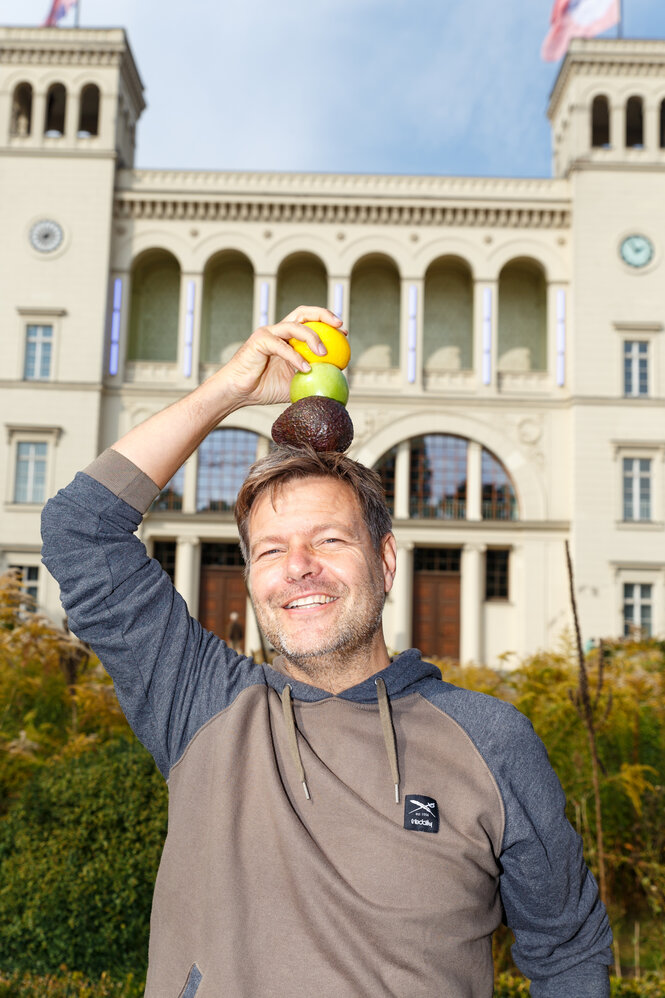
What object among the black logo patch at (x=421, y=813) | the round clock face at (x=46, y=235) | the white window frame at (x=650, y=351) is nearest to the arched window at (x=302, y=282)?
the round clock face at (x=46, y=235)

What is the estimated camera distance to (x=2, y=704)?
30.1 feet

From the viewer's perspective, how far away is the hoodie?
1.66 metres

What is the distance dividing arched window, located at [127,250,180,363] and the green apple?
28668 mm

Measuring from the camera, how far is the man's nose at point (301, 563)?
2.01 metres

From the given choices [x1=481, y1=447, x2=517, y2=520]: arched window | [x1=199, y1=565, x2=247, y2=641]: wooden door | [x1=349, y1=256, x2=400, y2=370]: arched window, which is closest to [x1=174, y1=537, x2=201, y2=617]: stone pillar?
[x1=199, y1=565, x2=247, y2=641]: wooden door

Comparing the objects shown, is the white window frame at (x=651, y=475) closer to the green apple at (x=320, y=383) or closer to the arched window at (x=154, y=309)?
the arched window at (x=154, y=309)

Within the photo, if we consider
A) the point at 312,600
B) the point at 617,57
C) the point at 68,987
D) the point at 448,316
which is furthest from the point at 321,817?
the point at 617,57

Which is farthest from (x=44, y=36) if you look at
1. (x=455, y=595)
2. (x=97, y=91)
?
(x=455, y=595)

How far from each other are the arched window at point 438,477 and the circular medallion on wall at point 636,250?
7.69 meters

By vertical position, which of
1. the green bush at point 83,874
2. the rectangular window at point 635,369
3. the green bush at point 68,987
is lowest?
the green bush at point 68,987

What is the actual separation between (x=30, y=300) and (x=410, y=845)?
1141 inches

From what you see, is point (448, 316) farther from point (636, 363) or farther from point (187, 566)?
point (187, 566)

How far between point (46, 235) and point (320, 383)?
2891cm

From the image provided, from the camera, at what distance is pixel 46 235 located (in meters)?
28.4
